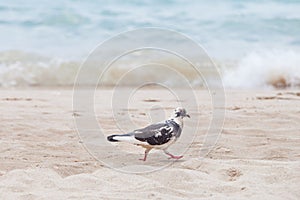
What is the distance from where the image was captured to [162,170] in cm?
327

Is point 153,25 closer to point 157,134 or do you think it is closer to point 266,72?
point 266,72

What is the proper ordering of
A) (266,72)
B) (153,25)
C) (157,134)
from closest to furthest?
(157,134)
(266,72)
(153,25)

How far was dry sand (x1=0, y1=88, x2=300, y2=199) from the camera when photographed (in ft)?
9.53

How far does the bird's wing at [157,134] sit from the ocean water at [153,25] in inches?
211

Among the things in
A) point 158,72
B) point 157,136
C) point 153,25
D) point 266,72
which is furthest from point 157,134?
point 153,25

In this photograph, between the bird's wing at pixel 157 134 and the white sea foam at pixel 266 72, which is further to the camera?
the white sea foam at pixel 266 72

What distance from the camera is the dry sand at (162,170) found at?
290 cm

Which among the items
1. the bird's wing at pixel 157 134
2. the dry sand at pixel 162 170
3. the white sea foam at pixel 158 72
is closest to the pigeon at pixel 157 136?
the bird's wing at pixel 157 134

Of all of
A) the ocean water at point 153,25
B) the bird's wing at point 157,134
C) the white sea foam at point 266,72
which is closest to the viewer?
the bird's wing at point 157,134

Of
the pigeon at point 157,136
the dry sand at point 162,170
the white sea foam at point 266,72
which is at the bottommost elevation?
the dry sand at point 162,170

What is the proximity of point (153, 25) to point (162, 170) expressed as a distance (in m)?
11.2

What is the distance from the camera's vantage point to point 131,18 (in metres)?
15.1

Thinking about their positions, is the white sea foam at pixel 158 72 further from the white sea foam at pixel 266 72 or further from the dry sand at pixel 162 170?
the dry sand at pixel 162 170

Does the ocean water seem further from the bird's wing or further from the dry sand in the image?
the bird's wing
